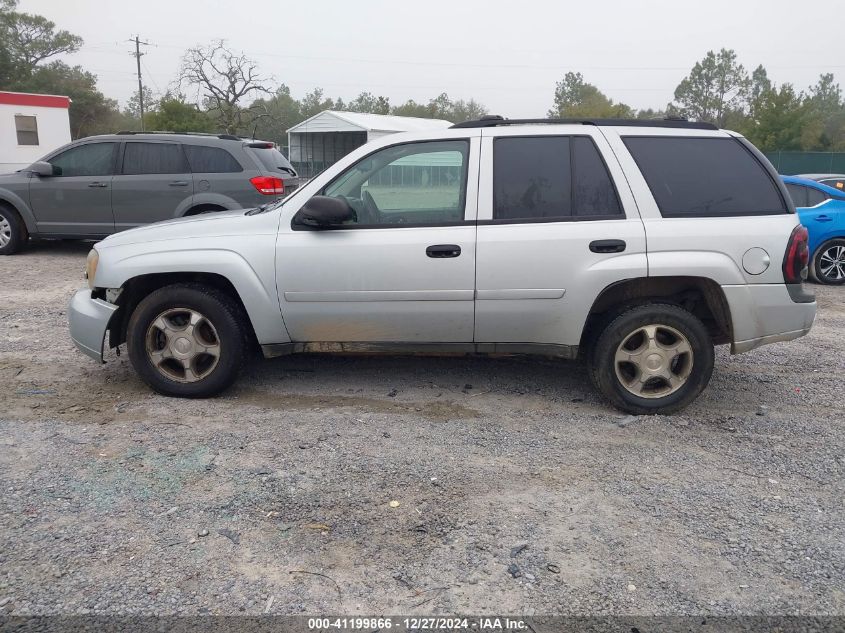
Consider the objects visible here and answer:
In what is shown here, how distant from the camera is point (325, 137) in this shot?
40.1 meters

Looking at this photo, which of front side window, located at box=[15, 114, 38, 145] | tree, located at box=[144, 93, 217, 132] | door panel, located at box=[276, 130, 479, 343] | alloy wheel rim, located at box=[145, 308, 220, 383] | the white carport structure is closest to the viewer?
door panel, located at box=[276, 130, 479, 343]

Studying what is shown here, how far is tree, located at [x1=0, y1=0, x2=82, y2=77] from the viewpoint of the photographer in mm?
56362

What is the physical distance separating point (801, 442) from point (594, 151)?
87.5 inches

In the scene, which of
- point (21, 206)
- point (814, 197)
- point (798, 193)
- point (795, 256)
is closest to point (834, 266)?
point (814, 197)

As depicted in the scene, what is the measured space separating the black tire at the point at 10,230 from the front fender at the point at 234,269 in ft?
24.2

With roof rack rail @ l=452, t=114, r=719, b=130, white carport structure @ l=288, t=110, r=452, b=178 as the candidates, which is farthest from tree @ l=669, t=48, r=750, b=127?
roof rack rail @ l=452, t=114, r=719, b=130

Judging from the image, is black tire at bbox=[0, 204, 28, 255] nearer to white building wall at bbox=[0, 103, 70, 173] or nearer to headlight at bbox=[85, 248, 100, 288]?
headlight at bbox=[85, 248, 100, 288]

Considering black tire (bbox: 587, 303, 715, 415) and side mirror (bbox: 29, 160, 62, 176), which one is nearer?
black tire (bbox: 587, 303, 715, 415)

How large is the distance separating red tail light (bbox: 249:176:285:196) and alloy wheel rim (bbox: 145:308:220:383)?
5.34 metres

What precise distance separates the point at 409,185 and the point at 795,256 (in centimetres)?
252

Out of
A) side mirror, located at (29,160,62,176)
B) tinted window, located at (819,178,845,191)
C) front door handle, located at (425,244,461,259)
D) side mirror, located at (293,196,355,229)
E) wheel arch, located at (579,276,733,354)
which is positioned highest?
→ side mirror, located at (29,160,62,176)

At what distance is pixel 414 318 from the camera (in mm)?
4645

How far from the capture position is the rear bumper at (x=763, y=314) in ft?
14.7

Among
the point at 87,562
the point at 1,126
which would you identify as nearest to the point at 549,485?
the point at 87,562
